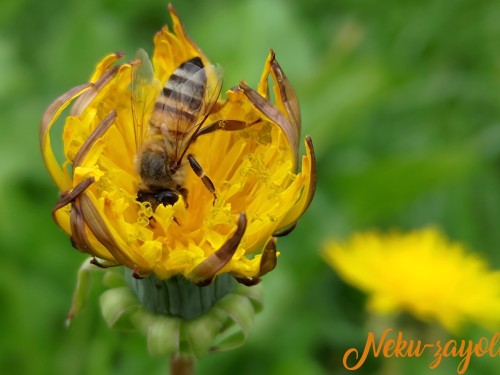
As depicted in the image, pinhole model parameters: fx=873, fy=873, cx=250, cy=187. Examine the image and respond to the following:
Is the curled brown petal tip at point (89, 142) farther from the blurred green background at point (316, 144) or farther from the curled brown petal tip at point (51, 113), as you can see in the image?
the blurred green background at point (316, 144)

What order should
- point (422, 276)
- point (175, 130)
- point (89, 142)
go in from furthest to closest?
1. point (422, 276)
2. point (175, 130)
3. point (89, 142)

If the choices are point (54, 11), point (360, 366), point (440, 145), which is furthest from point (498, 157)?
point (54, 11)

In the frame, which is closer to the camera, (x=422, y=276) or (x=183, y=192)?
(x=183, y=192)

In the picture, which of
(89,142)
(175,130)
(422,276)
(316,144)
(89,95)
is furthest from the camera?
(316,144)

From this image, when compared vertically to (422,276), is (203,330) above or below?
above

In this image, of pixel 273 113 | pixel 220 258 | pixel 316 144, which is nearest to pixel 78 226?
pixel 220 258

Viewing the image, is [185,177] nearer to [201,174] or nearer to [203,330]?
[201,174]

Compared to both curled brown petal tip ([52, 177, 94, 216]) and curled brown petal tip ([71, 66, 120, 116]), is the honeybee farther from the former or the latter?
curled brown petal tip ([52, 177, 94, 216])

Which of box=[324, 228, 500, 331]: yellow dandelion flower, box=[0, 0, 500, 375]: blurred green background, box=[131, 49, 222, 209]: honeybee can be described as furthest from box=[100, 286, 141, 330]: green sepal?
box=[324, 228, 500, 331]: yellow dandelion flower
